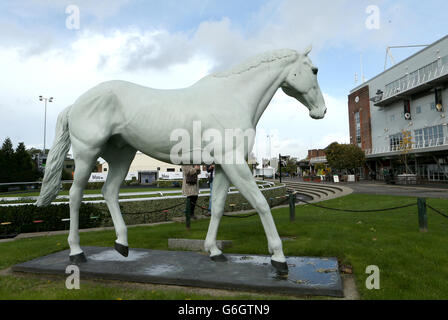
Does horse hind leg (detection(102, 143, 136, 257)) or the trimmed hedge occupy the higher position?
horse hind leg (detection(102, 143, 136, 257))

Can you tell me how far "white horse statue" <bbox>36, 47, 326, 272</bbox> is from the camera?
3.30m

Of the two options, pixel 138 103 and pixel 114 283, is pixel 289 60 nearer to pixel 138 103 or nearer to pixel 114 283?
pixel 138 103

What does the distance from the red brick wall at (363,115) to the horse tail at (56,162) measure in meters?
44.8

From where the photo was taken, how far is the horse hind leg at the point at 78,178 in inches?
136

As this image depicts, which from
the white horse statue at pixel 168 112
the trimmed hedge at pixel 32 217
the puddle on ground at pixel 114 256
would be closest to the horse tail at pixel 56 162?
the white horse statue at pixel 168 112

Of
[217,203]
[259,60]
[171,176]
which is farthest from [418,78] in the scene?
[217,203]

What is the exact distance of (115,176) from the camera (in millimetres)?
3898

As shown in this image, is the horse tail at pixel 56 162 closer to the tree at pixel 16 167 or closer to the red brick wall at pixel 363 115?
the tree at pixel 16 167

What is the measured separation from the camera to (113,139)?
3.70 meters

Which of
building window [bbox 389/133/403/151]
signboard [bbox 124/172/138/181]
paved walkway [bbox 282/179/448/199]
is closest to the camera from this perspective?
paved walkway [bbox 282/179/448/199]

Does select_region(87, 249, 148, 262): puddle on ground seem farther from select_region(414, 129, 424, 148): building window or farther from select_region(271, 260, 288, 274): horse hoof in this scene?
select_region(414, 129, 424, 148): building window

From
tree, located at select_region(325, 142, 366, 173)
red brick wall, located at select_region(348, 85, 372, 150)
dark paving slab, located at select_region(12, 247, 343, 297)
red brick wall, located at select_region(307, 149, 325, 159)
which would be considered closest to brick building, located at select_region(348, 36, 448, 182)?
red brick wall, located at select_region(348, 85, 372, 150)

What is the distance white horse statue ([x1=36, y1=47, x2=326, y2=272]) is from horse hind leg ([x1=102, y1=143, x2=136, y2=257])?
1.6 inches

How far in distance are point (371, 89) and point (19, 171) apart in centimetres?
4801
